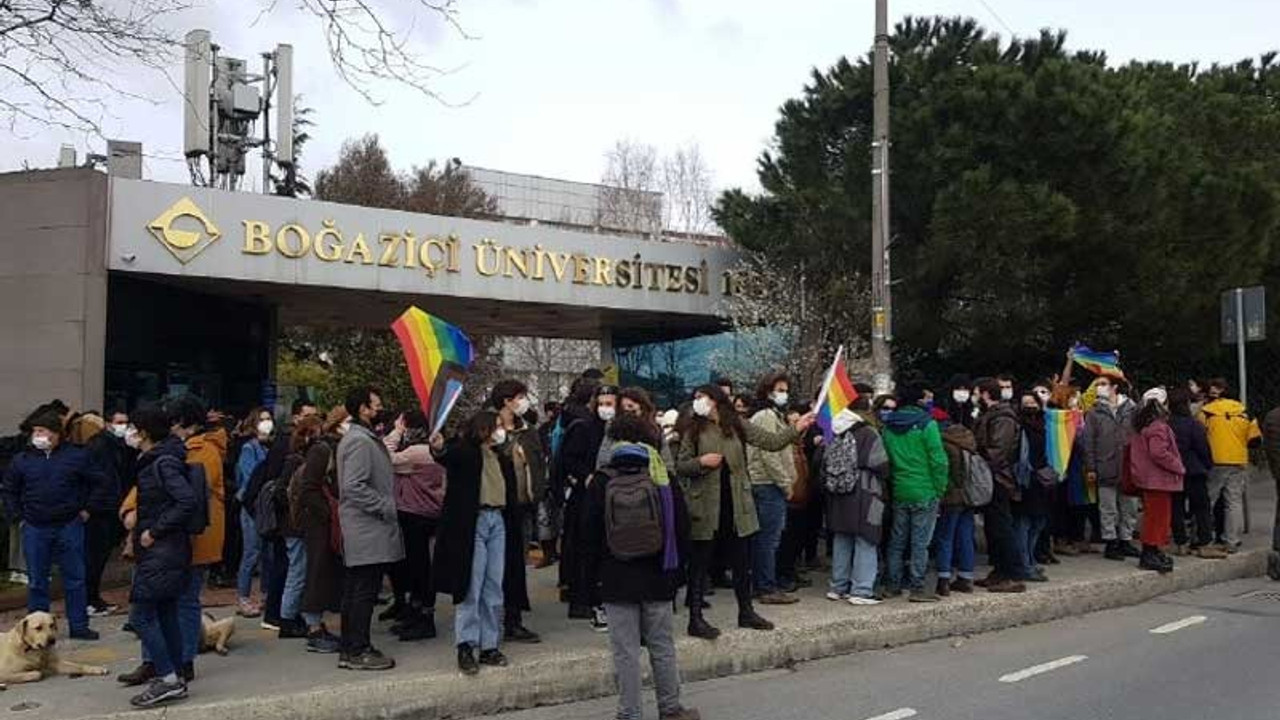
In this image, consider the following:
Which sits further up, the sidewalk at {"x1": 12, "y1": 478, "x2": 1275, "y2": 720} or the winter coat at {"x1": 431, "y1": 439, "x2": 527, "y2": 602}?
the winter coat at {"x1": 431, "y1": 439, "x2": 527, "y2": 602}

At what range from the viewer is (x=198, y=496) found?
652 centimetres

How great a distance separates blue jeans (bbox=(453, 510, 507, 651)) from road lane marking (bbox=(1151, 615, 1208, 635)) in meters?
5.42

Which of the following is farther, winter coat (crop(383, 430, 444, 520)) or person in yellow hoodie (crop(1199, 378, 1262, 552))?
person in yellow hoodie (crop(1199, 378, 1262, 552))

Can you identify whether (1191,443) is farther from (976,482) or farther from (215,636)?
(215,636)

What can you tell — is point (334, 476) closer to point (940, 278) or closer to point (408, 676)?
point (408, 676)

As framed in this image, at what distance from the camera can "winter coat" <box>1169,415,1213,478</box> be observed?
1115 centimetres

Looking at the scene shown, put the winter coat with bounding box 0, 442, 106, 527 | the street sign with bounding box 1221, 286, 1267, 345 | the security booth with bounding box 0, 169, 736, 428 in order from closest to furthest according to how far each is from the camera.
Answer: the winter coat with bounding box 0, 442, 106, 527 < the street sign with bounding box 1221, 286, 1267, 345 < the security booth with bounding box 0, 169, 736, 428

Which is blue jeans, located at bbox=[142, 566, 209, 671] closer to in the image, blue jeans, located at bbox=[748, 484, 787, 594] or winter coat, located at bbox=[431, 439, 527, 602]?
winter coat, located at bbox=[431, 439, 527, 602]

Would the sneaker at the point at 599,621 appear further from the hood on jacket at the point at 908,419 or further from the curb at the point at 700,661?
the hood on jacket at the point at 908,419

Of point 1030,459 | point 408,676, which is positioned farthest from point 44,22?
point 1030,459

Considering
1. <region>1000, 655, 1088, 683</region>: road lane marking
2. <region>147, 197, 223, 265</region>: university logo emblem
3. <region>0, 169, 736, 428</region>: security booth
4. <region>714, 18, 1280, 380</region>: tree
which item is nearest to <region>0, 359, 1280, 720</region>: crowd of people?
<region>1000, 655, 1088, 683</region>: road lane marking

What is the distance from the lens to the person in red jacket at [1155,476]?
10.7 m

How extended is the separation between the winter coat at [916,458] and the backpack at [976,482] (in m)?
0.35

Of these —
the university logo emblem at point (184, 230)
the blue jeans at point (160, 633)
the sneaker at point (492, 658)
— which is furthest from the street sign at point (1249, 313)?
the university logo emblem at point (184, 230)
